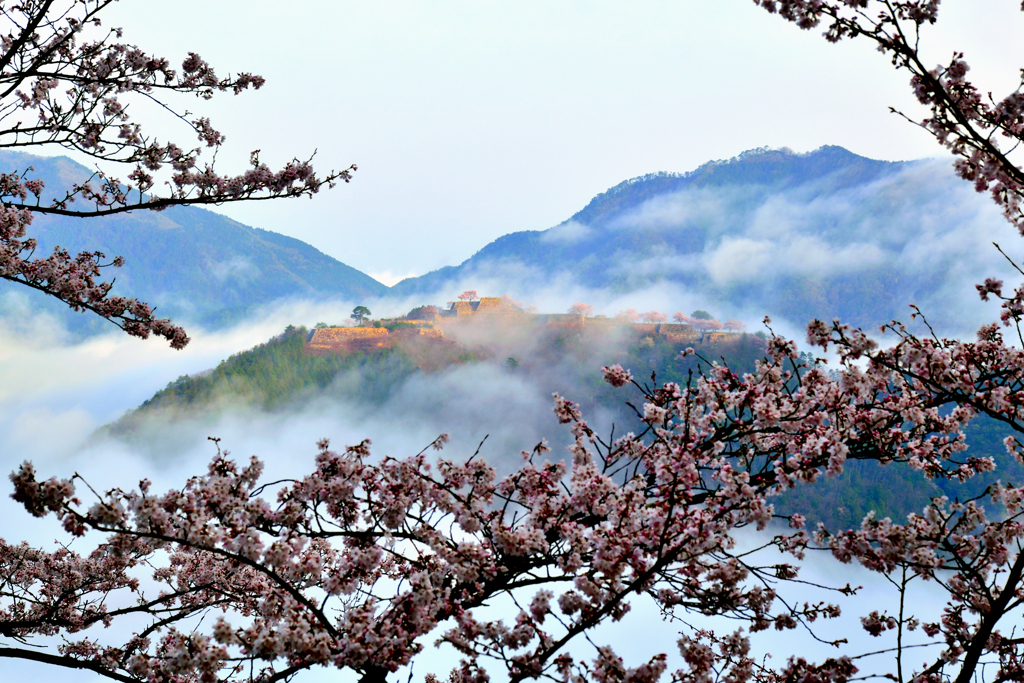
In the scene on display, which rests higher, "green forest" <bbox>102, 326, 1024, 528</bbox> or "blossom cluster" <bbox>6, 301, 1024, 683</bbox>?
"green forest" <bbox>102, 326, 1024, 528</bbox>

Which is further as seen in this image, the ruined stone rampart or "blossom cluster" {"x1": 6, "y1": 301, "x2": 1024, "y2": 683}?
the ruined stone rampart

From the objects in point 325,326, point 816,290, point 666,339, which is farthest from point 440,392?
point 816,290

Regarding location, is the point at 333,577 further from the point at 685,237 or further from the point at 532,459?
the point at 685,237

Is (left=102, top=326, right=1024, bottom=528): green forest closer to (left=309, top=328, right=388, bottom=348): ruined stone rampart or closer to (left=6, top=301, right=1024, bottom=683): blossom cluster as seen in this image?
(left=309, top=328, right=388, bottom=348): ruined stone rampart

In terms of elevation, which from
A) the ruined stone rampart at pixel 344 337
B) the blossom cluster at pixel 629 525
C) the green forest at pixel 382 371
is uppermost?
the ruined stone rampart at pixel 344 337

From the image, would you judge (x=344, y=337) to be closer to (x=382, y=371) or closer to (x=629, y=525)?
(x=382, y=371)

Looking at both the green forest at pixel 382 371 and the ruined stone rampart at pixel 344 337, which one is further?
the ruined stone rampart at pixel 344 337

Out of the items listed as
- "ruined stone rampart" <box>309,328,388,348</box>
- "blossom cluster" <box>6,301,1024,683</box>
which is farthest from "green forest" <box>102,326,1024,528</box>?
"blossom cluster" <box>6,301,1024,683</box>

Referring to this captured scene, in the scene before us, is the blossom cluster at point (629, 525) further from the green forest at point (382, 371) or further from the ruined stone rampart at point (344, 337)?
the ruined stone rampart at point (344, 337)

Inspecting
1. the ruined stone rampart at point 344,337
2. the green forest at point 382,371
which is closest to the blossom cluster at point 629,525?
the green forest at point 382,371

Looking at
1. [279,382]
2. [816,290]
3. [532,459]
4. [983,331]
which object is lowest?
[532,459]

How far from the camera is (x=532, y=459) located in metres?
5.86

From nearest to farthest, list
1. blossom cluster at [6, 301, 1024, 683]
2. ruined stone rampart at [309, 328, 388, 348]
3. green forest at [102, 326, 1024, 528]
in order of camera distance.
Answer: blossom cluster at [6, 301, 1024, 683]
green forest at [102, 326, 1024, 528]
ruined stone rampart at [309, 328, 388, 348]

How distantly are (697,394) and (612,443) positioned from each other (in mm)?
972
